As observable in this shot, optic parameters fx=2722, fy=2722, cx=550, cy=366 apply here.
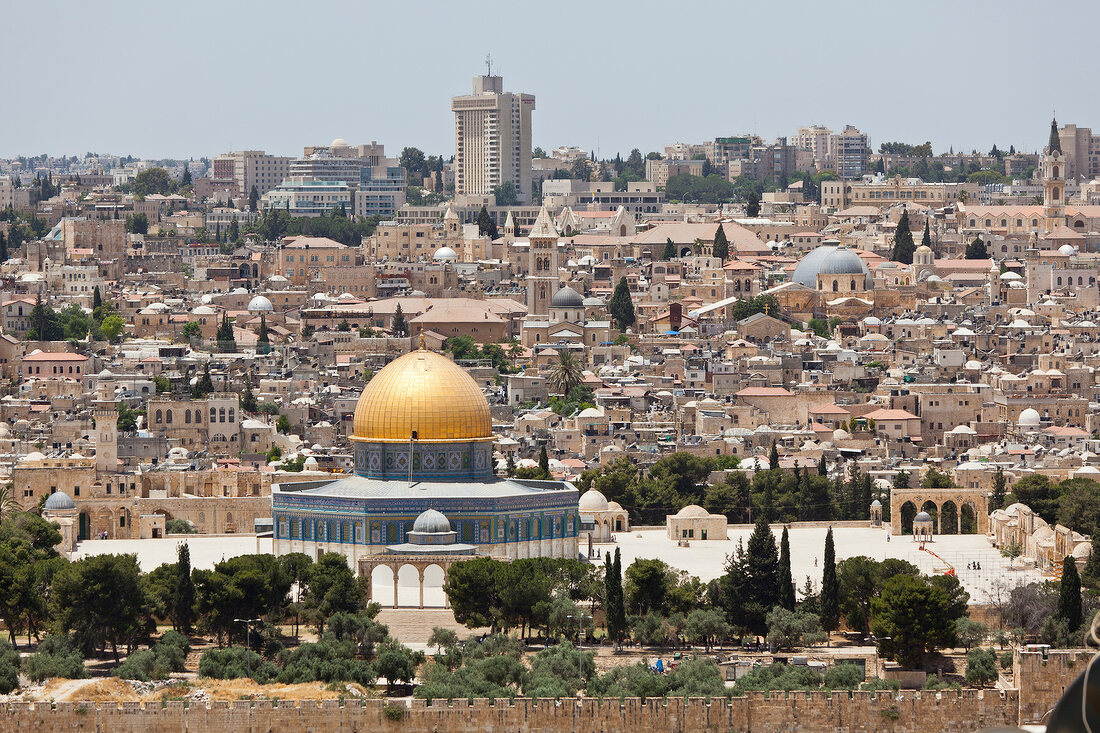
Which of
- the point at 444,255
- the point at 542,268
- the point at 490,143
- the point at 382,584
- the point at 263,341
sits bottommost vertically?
the point at 382,584

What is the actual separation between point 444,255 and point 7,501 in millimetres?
62221

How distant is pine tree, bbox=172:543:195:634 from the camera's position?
4081 centimetres

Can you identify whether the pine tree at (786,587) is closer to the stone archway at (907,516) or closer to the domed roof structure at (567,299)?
the stone archway at (907,516)

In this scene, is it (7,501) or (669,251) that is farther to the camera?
(669,251)

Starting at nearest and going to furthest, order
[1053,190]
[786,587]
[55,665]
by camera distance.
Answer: [55,665], [786,587], [1053,190]

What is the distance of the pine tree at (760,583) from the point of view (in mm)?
40969

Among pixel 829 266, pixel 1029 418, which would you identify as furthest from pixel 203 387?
pixel 829 266

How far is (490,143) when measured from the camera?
551ft

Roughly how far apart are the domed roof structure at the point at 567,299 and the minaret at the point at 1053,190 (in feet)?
101

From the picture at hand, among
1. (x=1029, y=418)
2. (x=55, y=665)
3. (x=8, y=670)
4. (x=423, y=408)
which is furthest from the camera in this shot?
(x=1029, y=418)

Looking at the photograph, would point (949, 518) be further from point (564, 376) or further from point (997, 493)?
point (564, 376)

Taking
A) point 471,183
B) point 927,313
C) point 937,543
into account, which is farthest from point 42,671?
point 471,183

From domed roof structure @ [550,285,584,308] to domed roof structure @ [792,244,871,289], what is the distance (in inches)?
375

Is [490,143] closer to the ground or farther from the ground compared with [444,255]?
farther from the ground
